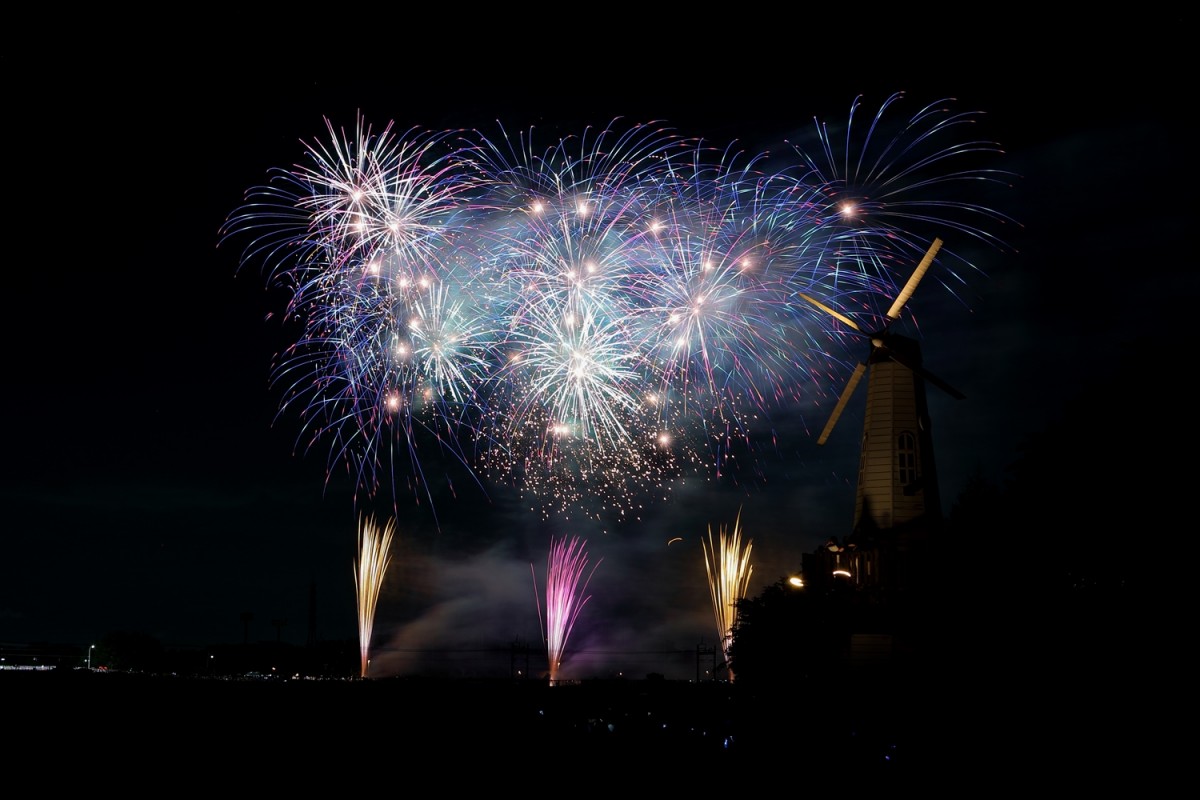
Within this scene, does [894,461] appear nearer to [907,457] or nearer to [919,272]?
[907,457]

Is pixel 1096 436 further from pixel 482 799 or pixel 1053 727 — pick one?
pixel 482 799

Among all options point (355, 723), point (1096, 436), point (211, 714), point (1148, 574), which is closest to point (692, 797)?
point (355, 723)

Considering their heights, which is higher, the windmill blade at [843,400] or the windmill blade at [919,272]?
the windmill blade at [919,272]

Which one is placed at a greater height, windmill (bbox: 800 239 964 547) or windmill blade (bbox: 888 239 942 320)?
windmill blade (bbox: 888 239 942 320)

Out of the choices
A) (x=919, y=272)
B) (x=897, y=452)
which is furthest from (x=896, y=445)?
(x=919, y=272)

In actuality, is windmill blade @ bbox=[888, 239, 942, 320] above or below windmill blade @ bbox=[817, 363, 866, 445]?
above
